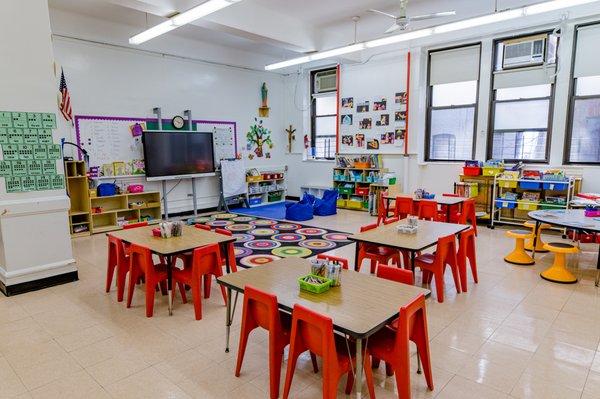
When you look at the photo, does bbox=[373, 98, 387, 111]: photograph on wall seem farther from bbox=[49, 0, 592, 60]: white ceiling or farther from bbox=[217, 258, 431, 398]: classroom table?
bbox=[217, 258, 431, 398]: classroom table

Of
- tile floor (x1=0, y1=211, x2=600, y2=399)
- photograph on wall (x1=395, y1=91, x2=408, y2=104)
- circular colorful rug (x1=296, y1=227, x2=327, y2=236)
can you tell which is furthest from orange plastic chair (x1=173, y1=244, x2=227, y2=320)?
photograph on wall (x1=395, y1=91, x2=408, y2=104)

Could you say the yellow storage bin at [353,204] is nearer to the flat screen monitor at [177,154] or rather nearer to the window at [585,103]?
the flat screen monitor at [177,154]

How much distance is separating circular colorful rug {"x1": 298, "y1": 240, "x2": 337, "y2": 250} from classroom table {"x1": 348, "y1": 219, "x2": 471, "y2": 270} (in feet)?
5.19

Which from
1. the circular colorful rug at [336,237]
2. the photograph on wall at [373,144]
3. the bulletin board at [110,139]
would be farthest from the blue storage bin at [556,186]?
the bulletin board at [110,139]

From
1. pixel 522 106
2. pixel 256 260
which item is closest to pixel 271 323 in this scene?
pixel 256 260

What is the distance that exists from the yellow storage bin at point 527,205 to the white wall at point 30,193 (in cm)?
684

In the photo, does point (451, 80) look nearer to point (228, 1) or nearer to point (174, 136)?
point (228, 1)

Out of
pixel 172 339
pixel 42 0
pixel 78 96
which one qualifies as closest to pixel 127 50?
pixel 78 96

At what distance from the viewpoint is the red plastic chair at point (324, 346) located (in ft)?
6.57

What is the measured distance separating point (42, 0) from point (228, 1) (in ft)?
6.40

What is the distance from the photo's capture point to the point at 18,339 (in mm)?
3197

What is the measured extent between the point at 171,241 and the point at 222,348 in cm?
128

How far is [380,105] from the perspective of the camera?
8.72 metres

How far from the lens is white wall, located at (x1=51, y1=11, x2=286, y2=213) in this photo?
6866mm
